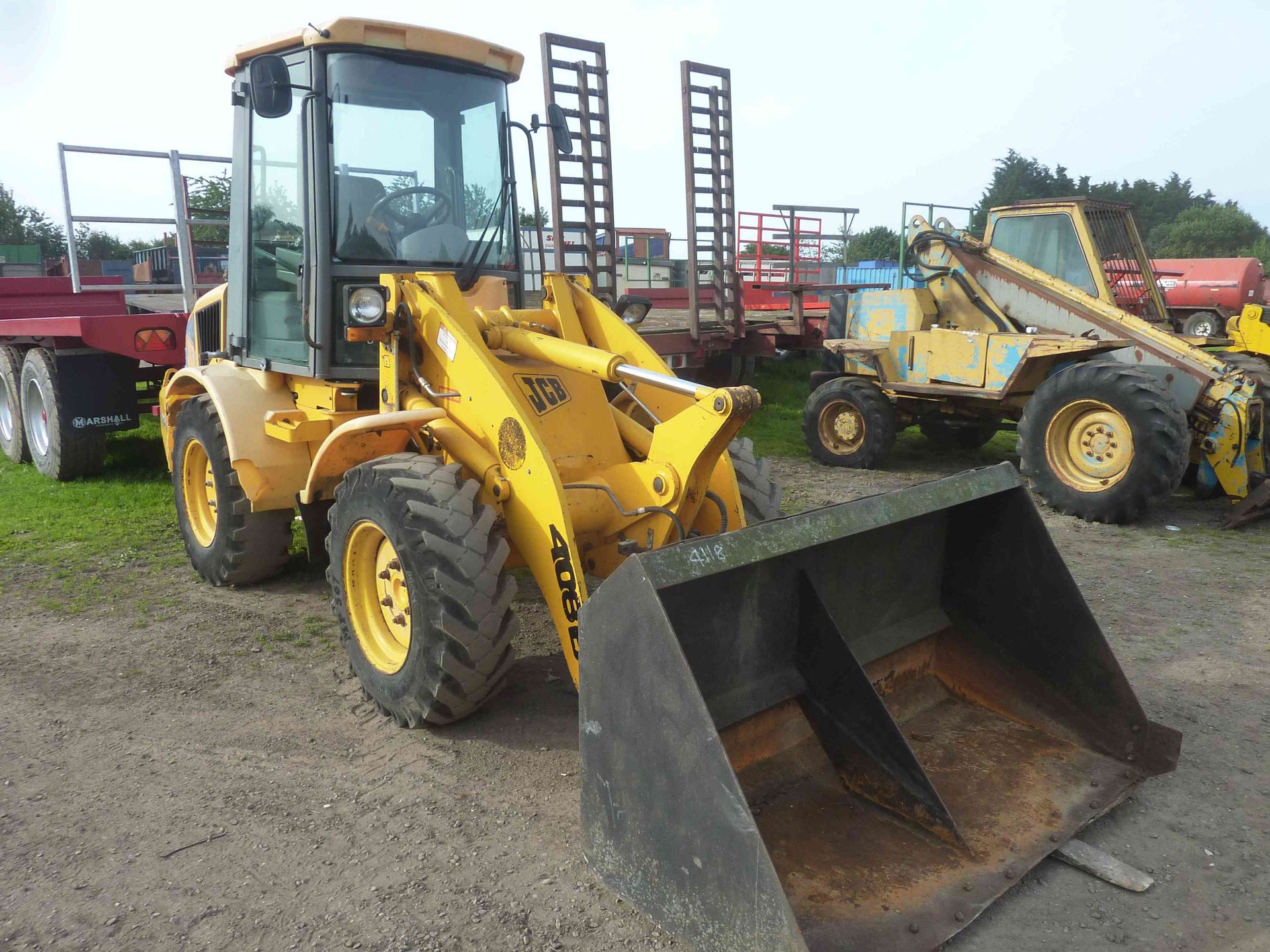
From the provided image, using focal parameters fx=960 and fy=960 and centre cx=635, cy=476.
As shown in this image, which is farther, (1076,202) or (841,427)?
(841,427)

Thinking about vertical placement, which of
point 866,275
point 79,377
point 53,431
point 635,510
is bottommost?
point 635,510

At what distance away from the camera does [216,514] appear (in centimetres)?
532

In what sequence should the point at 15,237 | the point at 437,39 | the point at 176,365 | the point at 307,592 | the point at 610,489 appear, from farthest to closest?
the point at 15,237
the point at 176,365
the point at 307,592
the point at 437,39
the point at 610,489

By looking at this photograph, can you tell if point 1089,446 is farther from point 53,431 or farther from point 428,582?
point 53,431

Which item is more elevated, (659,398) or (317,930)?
(659,398)

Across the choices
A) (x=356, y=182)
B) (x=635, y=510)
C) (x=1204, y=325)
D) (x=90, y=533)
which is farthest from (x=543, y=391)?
(x=1204, y=325)

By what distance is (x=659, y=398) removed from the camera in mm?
4562

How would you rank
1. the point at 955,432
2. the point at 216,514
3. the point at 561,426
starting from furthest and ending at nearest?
the point at 955,432, the point at 216,514, the point at 561,426

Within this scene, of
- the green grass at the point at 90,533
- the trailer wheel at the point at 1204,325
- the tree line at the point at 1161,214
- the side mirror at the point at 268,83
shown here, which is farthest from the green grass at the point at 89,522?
the tree line at the point at 1161,214

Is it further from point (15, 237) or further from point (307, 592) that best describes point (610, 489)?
point (15, 237)

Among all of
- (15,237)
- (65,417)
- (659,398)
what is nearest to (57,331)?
(65,417)

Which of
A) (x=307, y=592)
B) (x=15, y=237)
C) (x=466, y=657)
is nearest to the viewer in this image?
(x=466, y=657)

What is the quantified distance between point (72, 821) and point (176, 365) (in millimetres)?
5082

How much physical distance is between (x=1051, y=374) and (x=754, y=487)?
5337 millimetres
